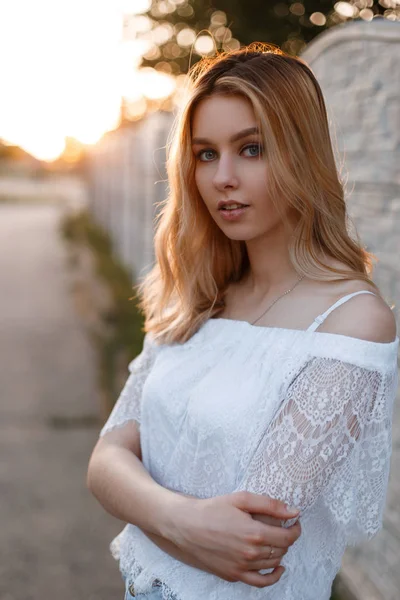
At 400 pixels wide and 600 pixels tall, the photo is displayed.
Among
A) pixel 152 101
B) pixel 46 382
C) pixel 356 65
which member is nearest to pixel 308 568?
pixel 356 65

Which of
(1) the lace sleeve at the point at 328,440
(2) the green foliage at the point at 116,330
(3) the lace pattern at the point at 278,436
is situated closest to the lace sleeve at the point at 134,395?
(3) the lace pattern at the point at 278,436

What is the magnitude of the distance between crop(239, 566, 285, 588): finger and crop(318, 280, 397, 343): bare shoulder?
1.74 feet

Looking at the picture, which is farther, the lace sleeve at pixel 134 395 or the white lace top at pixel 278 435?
the lace sleeve at pixel 134 395

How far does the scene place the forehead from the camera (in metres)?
1.73

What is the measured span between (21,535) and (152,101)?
471 inches

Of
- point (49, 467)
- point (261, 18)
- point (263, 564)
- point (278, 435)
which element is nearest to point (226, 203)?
point (278, 435)

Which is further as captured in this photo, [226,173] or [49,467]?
→ [49,467]

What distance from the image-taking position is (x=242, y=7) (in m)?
9.52

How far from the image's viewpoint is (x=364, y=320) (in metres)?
1.54

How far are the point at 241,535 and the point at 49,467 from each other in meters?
3.48

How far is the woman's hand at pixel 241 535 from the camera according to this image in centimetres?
150

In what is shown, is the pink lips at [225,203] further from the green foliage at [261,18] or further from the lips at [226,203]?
the green foliage at [261,18]

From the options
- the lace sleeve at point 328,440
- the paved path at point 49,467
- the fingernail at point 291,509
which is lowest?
the paved path at point 49,467

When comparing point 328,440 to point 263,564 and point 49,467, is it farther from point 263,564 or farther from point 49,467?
point 49,467
